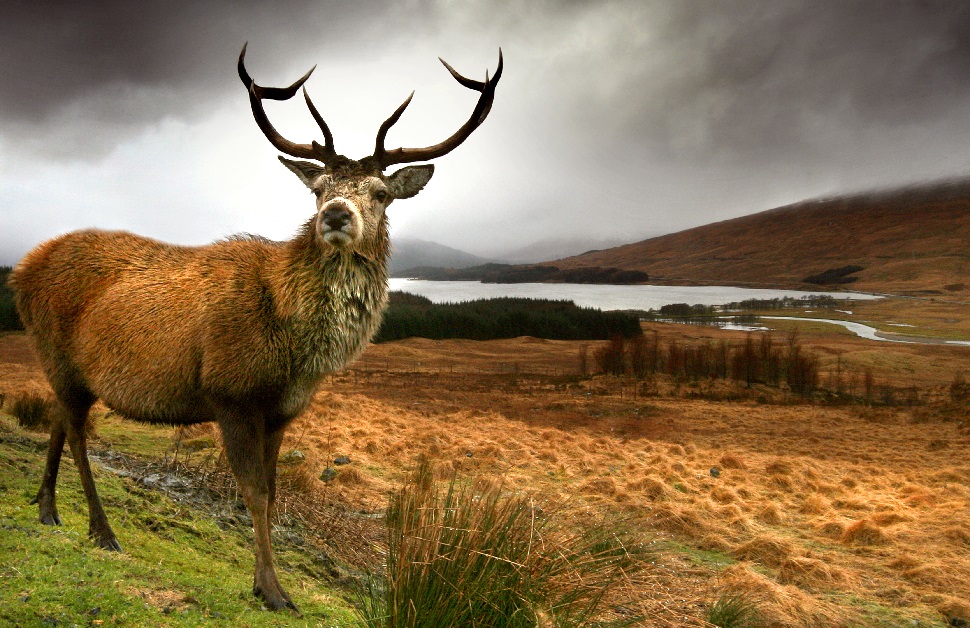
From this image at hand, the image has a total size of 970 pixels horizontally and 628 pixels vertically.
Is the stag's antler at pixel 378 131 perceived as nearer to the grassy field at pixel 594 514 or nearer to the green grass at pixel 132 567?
the grassy field at pixel 594 514

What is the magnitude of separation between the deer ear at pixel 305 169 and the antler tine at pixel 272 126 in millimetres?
72

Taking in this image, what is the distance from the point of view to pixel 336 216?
13.5 ft

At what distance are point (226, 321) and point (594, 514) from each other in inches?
113

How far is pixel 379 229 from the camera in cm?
481

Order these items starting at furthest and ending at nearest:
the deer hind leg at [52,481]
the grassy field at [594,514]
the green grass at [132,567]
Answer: the deer hind leg at [52,481], the grassy field at [594,514], the green grass at [132,567]

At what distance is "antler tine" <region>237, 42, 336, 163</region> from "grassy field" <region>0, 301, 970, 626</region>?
2.90m

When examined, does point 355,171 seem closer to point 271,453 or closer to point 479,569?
point 271,453

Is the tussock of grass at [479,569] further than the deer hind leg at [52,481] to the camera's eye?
No

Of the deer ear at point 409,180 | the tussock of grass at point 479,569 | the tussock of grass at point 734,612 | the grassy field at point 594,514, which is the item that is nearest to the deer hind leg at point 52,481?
the grassy field at point 594,514

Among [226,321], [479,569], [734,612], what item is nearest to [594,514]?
[479,569]

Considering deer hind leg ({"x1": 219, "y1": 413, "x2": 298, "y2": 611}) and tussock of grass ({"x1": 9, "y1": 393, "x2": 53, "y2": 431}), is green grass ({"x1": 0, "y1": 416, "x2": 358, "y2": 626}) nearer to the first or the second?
deer hind leg ({"x1": 219, "y1": 413, "x2": 298, "y2": 611})

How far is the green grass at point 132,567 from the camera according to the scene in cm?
316

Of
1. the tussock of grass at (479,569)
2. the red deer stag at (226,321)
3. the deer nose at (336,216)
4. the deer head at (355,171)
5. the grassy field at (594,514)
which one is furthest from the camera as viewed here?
the deer head at (355,171)

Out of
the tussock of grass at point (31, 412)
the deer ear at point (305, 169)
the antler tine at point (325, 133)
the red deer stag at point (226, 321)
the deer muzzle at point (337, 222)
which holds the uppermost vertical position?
the antler tine at point (325, 133)
